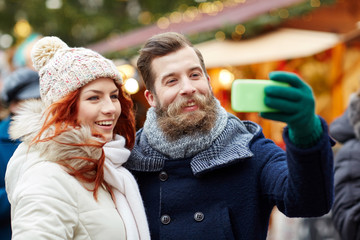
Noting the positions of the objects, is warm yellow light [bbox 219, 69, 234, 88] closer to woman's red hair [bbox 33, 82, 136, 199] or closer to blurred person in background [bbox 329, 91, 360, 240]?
blurred person in background [bbox 329, 91, 360, 240]

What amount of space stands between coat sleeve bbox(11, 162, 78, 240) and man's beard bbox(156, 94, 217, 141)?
1.92 ft

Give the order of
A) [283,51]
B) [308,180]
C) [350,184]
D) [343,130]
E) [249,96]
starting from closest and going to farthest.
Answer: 1. [249,96]
2. [308,180]
3. [350,184]
4. [343,130]
5. [283,51]

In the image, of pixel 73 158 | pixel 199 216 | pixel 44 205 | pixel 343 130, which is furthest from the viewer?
pixel 343 130

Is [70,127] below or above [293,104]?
below

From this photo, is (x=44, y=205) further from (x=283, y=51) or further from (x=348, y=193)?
(x=283, y=51)

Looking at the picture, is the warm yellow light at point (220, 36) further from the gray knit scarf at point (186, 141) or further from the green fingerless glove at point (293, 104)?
the green fingerless glove at point (293, 104)

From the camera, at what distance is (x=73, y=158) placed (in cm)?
221

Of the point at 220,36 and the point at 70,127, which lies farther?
the point at 220,36

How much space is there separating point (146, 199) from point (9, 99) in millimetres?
1804

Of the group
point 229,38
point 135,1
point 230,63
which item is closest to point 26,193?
point 230,63

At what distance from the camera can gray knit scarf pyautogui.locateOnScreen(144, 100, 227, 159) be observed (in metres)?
2.42

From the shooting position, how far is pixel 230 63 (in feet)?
20.0

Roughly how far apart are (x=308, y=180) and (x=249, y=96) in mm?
442

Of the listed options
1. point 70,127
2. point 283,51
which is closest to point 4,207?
point 70,127
